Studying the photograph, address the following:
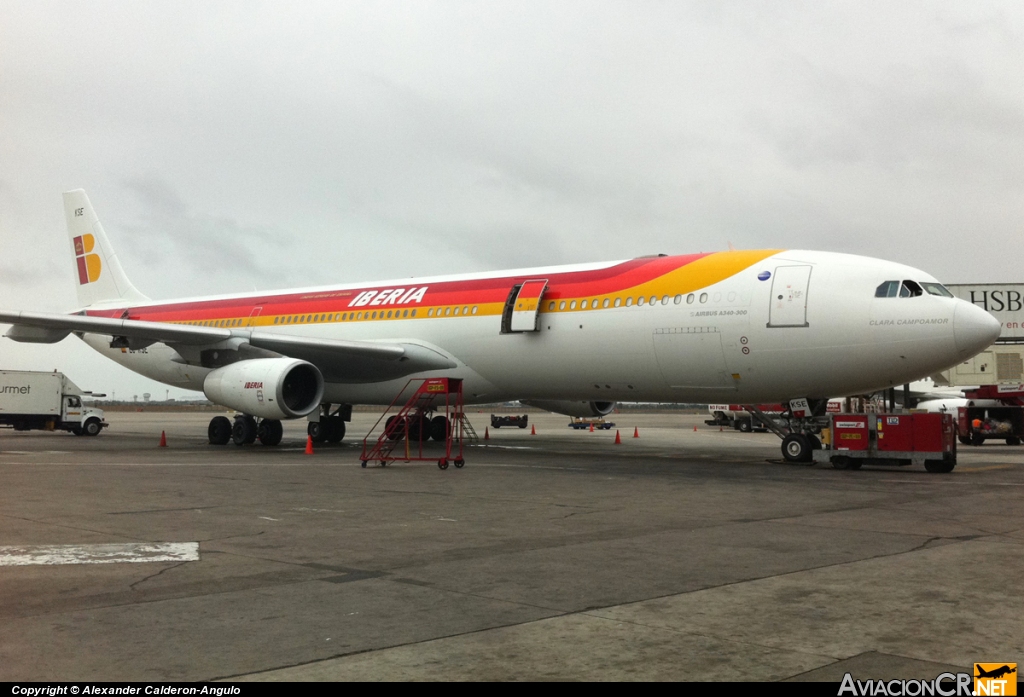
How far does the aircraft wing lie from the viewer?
787 inches

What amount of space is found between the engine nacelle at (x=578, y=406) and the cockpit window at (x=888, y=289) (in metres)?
8.29

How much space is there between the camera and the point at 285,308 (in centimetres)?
2505

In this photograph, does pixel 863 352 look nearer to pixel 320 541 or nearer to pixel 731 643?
pixel 320 541

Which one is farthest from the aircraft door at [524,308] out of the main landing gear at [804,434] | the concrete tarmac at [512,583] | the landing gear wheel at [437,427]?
the concrete tarmac at [512,583]

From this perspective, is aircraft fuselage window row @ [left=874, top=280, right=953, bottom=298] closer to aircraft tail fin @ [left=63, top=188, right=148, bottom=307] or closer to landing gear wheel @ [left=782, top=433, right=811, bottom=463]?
landing gear wheel @ [left=782, top=433, right=811, bottom=463]

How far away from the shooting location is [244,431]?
22078 millimetres

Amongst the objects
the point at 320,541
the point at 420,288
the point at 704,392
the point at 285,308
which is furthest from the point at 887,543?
the point at 285,308

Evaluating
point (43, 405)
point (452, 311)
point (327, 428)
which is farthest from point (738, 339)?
point (43, 405)

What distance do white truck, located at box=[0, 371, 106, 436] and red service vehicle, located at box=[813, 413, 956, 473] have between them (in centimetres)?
2654

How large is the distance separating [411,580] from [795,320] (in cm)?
1112

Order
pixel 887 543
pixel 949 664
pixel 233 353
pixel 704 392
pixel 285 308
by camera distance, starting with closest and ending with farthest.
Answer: pixel 949 664 → pixel 887 543 → pixel 704 392 → pixel 233 353 → pixel 285 308

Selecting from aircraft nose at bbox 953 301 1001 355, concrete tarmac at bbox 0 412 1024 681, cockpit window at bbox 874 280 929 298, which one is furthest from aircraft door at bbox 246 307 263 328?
aircraft nose at bbox 953 301 1001 355

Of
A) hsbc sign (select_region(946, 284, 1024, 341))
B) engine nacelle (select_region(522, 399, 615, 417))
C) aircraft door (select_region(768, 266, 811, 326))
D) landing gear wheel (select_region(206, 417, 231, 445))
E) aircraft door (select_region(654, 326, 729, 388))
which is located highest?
hsbc sign (select_region(946, 284, 1024, 341))

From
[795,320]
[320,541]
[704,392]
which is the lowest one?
[320,541]
